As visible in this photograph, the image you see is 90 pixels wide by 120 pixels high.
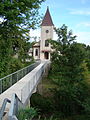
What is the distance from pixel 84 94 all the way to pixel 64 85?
169 cm

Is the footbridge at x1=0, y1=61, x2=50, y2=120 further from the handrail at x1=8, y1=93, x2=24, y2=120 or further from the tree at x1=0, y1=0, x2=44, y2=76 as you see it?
the tree at x1=0, y1=0, x2=44, y2=76

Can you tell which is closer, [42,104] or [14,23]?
[14,23]

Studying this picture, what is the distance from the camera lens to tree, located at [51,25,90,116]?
14.8 m

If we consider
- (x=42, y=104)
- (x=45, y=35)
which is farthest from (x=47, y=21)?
(x=42, y=104)

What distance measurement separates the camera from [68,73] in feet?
49.2

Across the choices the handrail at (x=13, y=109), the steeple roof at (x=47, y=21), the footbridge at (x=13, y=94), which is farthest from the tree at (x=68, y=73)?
the steeple roof at (x=47, y=21)

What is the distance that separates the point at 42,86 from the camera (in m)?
20.2

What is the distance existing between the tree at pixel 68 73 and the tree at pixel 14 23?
3083mm

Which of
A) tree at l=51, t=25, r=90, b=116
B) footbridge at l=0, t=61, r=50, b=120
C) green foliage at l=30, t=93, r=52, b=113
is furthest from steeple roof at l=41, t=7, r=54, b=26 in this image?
footbridge at l=0, t=61, r=50, b=120

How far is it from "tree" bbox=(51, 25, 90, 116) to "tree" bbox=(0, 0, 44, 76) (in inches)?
121

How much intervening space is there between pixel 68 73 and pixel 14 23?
570cm

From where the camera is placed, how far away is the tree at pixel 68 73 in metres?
14.8

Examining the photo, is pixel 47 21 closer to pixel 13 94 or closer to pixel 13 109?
pixel 13 94

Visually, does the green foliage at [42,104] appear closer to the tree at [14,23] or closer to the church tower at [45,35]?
the tree at [14,23]
